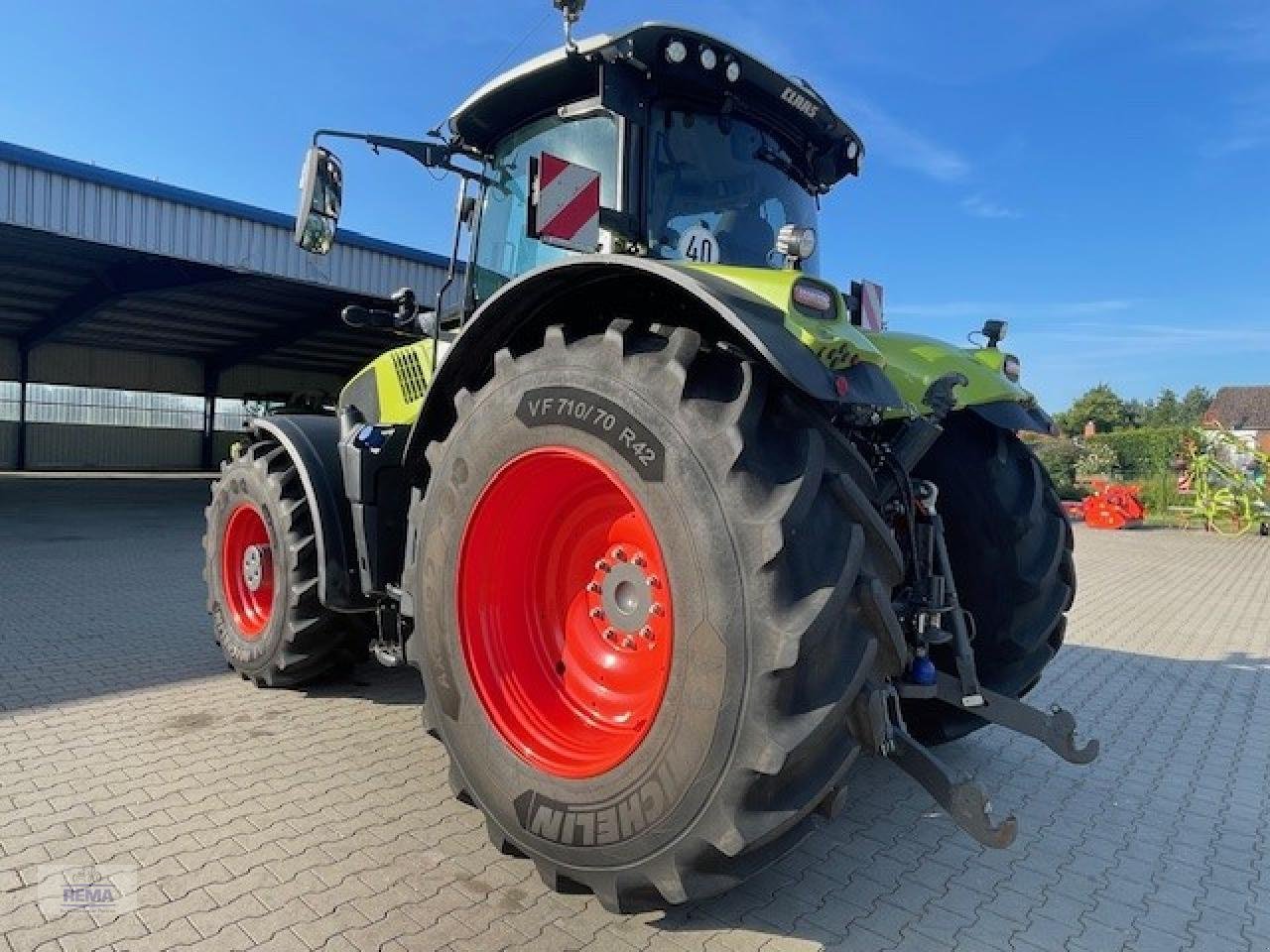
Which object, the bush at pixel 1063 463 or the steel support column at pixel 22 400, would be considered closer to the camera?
the bush at pixel 1063 463

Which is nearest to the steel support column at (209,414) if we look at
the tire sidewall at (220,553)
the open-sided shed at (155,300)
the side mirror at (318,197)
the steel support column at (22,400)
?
the open-sided shed at (155,300)

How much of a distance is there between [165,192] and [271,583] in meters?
10.3

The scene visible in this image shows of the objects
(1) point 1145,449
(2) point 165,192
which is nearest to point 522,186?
(2) point 165,192

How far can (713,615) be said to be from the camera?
1.98 m

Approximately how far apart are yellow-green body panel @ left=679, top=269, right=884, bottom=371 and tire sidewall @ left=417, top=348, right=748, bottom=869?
349mm

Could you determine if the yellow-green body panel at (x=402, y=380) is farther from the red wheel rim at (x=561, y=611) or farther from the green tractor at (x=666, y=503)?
the red wheel rim at (x=561, y=611)

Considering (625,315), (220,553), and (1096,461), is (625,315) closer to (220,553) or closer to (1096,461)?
(220,553)

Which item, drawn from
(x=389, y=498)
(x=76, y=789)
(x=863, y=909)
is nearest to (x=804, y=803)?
(x=863, y=909)

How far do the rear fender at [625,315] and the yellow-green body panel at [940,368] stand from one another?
1.80ft

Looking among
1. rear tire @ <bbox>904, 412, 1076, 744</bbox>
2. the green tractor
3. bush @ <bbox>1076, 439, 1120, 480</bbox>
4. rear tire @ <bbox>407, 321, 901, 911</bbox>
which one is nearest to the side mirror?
the green tractor

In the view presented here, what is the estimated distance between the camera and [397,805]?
3029mm

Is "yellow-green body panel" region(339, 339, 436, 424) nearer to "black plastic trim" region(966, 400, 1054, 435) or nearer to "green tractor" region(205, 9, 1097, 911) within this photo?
"green tractor" region(205, 9, 1097, 911)

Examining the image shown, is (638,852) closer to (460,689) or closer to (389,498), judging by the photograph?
(460,689)

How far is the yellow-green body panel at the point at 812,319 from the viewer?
207 centimetres
